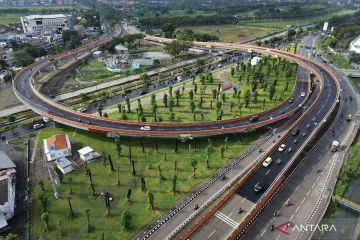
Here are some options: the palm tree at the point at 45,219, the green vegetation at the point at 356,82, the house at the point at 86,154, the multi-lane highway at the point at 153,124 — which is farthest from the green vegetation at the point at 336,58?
the palm tree at the point at 45,219

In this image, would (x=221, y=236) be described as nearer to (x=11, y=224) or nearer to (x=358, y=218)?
(x=358, y=218)

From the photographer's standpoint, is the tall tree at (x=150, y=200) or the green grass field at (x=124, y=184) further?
the tall tree at (x=150, y=200)

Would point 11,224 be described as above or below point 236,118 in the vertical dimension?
below

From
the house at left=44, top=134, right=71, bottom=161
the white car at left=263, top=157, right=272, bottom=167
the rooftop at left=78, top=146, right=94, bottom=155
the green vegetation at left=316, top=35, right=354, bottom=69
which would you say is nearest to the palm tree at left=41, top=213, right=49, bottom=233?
the rooftop at left=78, top=146, right=94, bottom=155

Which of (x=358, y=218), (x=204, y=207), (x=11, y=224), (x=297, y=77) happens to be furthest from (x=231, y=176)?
(x=297, y=77)

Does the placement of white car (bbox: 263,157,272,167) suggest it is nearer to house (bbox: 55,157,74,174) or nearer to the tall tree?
the tall tree

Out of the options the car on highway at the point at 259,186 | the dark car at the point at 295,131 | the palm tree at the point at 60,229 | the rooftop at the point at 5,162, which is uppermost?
the dark car at the point at 295,131

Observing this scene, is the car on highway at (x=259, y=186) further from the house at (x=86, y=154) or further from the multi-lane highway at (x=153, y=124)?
the house at (x=86, y=154)

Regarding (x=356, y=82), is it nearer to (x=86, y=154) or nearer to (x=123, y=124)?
(x=123, y=124)
